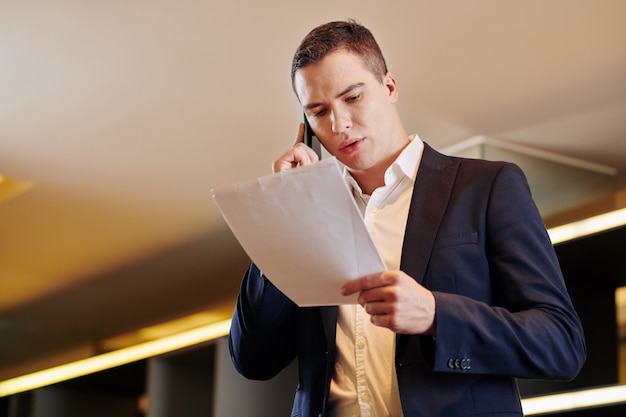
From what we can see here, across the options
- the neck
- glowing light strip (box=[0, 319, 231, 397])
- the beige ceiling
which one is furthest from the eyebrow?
glowing light strip (box=[0, 319, 231, 397])

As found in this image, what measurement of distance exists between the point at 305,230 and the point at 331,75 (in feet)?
1.25

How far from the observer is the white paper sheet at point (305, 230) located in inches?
43.6

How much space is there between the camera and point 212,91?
3.28 m

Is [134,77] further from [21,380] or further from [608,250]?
[21,380]

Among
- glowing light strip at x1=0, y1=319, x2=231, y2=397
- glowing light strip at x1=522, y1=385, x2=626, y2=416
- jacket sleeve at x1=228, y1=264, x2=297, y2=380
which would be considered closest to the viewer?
jacket sleeve at x1=228, y1=264, x2=297, y2=380

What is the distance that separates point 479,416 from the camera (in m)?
1.14

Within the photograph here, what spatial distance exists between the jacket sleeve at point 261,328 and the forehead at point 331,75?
292mm

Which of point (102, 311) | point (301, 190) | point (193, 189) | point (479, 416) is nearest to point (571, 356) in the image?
point (479, 416)

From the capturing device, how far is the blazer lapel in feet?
4.04

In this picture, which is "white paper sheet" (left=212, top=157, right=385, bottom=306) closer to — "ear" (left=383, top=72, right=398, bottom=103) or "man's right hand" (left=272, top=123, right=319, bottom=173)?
"man's right hand" (left=272, top=123, right=319, bottom=173)

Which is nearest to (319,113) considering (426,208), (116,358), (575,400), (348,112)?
(348,112)

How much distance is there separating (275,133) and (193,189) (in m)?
0.73

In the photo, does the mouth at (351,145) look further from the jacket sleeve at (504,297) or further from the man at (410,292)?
the jacket sleeve at (504,297)

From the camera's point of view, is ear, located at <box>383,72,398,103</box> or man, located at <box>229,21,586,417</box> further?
ear, located at <box>383,72,398,103</box>
